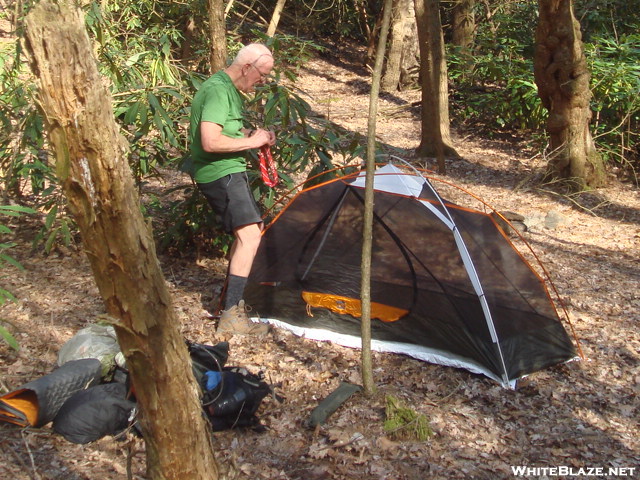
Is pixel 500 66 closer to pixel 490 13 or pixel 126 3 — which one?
pixel 490 13

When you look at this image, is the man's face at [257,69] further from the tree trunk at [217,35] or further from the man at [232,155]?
the tree trunk at [217,35]

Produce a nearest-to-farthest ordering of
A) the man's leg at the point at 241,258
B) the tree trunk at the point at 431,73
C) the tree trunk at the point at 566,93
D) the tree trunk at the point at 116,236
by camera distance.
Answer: the tree trunk at the point at 116,236, the man's leg at the point at 241,258, the tree trunk at the point at 566,93, the tree trunk at the point at 431,73

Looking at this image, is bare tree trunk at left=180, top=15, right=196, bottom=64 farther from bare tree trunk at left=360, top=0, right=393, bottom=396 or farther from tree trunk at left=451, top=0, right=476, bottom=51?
bare tree trunk at left=360, top=0, right=393, bottom=396

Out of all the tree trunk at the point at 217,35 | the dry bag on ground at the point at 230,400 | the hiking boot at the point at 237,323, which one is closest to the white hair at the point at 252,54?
the tree trunk at the point at 217,35

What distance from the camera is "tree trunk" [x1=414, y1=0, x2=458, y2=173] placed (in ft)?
28.4

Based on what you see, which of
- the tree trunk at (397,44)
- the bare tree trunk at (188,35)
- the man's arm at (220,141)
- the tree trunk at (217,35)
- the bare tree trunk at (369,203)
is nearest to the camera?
the bare tree trunk at (369,203)

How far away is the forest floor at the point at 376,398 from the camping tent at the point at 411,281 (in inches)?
5.7

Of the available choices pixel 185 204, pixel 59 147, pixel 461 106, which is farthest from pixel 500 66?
pixel 59 147

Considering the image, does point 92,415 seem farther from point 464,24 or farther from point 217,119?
point 464,24

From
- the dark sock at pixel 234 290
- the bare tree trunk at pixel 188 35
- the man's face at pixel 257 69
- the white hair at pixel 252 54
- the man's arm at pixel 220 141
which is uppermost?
the bare tree trunk at pixel 188 35

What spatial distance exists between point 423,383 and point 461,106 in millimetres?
8041

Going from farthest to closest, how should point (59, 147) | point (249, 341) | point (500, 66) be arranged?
1. point (500, 66)
2. point (249, 341)
3. point (59, 147)

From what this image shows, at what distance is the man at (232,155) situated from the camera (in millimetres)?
4074

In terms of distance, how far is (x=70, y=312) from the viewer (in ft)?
15.3
